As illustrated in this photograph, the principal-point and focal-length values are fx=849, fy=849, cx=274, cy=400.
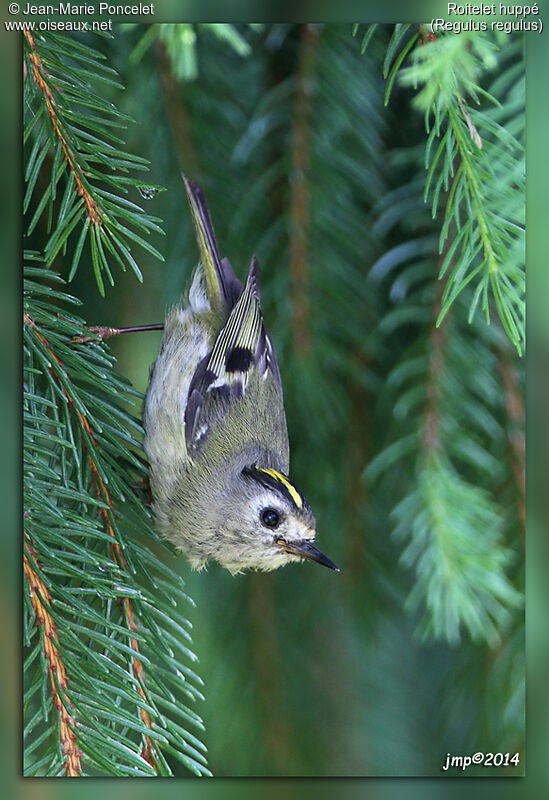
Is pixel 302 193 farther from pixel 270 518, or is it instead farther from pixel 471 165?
pixel 270 518

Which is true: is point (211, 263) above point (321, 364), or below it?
above

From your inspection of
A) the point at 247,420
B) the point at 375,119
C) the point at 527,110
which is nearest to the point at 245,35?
the point at 375,119

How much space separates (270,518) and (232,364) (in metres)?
0.22

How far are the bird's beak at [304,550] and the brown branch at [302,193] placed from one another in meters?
0.23

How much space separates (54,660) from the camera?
92 cm

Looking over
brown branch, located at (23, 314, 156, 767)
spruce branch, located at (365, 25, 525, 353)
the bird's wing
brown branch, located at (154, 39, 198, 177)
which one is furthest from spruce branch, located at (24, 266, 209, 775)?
spruce branch, located at (365, 25, 525, 353)

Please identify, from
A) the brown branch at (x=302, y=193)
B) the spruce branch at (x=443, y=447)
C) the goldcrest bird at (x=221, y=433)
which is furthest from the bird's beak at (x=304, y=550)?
the brown branch at (x=302, y=193)

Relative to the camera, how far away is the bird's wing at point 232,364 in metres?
1.05

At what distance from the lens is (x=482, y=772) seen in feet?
3.40

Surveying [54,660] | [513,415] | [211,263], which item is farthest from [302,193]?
[54,660]

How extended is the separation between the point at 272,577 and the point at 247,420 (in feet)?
0.67

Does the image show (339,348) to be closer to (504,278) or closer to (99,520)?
(504,278)

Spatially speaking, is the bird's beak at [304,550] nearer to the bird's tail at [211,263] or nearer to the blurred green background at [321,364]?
the blurred green background at [321,364]

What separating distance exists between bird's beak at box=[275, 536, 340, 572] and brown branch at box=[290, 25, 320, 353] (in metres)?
0.23
